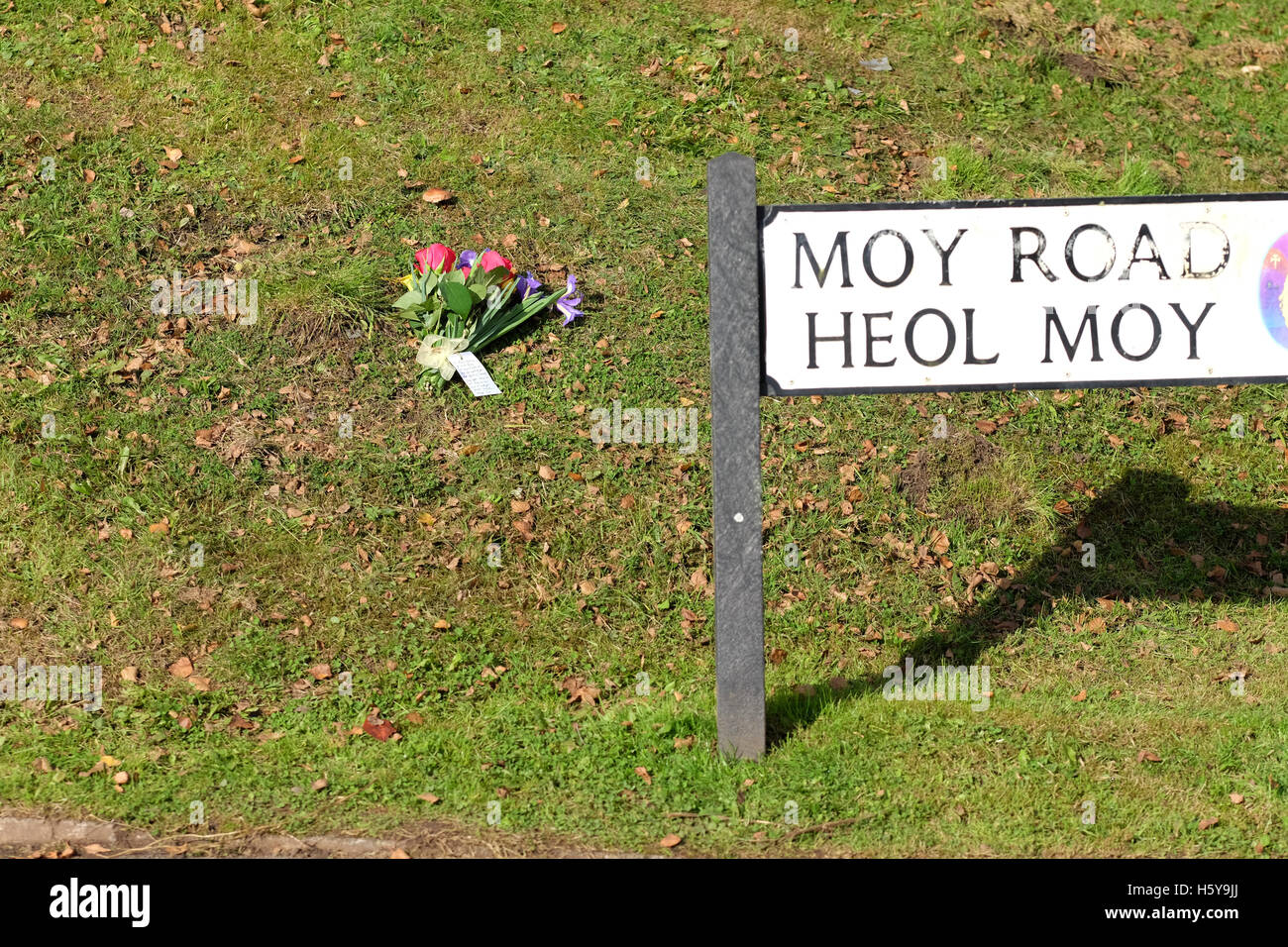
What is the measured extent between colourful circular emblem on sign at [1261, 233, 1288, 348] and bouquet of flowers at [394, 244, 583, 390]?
4.03 meters

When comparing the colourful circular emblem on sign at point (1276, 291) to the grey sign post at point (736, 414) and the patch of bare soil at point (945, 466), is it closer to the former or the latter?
the grey sign post at point (736, 414)

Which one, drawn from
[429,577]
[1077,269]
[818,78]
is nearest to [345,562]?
[429,577]

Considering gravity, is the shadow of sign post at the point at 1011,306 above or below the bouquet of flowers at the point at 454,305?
below

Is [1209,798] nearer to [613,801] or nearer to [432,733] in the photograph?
[613,801]

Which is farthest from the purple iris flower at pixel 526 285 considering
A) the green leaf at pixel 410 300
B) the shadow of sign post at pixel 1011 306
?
the shadow of sign post at pixel 1011 306

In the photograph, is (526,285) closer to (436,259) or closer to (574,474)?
(436,259)

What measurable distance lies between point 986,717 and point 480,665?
2424 mm

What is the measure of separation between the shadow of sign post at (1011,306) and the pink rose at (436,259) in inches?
114

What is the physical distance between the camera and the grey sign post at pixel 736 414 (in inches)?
173

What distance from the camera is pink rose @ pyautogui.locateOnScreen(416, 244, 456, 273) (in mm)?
6797

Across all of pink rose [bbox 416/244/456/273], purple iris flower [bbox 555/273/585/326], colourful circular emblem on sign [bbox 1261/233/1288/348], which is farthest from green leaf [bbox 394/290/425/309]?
colourful circular emblem on sign [bbox 1261/233/1288/348]

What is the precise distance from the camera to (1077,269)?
461cm

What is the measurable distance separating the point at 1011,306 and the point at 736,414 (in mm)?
1217

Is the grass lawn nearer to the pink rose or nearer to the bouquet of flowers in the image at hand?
the bouquet of flowers
